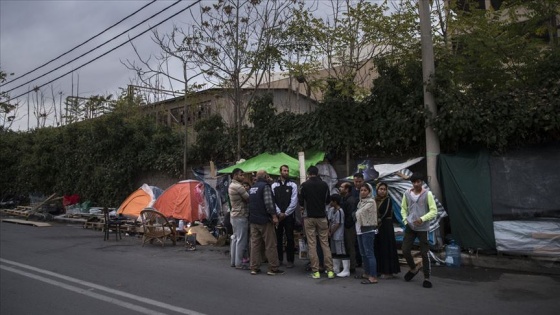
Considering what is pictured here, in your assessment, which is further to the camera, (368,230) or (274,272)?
(274,272)

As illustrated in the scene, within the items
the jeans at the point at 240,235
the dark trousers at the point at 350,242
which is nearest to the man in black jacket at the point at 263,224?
the jeans at the point at 240,235

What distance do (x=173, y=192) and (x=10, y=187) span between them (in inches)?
702

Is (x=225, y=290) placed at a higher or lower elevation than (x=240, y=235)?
lower

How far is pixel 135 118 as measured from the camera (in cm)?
1920

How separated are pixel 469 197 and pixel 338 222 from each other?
3144mm

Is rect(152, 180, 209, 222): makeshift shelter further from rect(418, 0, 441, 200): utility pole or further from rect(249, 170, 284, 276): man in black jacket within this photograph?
rect(418, 0, 441, 200): utility pole

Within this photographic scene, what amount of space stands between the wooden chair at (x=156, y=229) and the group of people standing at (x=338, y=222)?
4.01m

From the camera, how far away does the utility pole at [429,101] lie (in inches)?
385

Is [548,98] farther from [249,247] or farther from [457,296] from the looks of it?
[249,247]

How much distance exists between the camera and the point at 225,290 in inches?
284

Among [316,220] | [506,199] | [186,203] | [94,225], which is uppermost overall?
[506,199]

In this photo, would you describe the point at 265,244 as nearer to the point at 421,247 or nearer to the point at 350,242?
the point at 350,242

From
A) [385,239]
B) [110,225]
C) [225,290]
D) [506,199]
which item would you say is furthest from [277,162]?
[110,225]

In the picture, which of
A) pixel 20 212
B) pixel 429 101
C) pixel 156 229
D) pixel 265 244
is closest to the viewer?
pixel 265 244
